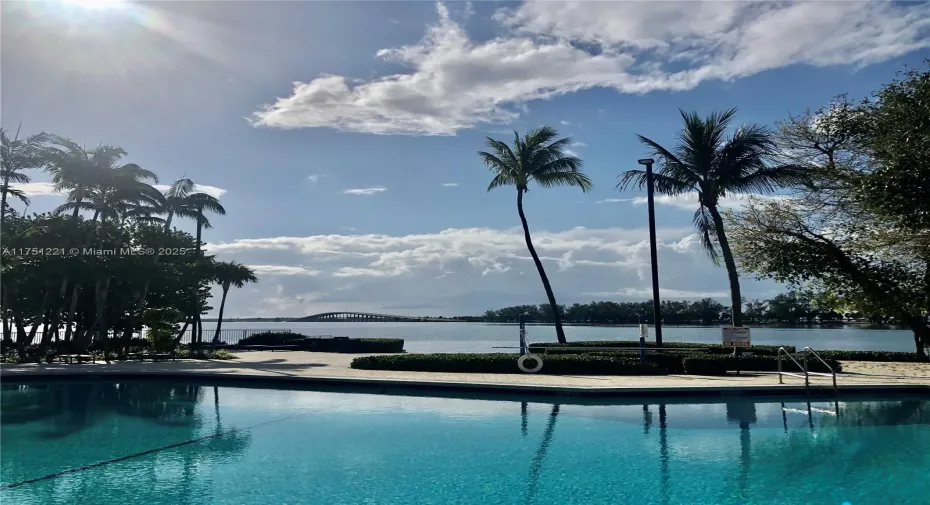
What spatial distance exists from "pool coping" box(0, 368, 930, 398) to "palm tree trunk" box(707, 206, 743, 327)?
831 centimetres

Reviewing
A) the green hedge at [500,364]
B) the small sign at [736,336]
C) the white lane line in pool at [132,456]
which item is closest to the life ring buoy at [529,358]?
the green hedge at [500,364]

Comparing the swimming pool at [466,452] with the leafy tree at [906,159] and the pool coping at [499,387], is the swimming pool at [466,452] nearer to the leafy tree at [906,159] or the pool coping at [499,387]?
the pool coping at [499,387]

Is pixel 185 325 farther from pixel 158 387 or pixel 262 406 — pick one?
pixel 262 406

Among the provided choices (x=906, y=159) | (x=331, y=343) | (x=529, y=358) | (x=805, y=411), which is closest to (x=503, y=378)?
(x=529, y=358)

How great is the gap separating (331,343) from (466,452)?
69.7 feet

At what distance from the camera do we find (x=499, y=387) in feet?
48.8

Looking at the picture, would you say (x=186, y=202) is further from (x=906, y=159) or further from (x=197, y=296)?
(x=906, y=159)

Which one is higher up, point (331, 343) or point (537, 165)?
point (537, 165)

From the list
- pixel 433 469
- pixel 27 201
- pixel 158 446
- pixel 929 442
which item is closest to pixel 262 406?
pixel 158 446

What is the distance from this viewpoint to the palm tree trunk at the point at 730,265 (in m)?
22.3

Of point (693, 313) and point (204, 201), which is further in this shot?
point (693, 313)

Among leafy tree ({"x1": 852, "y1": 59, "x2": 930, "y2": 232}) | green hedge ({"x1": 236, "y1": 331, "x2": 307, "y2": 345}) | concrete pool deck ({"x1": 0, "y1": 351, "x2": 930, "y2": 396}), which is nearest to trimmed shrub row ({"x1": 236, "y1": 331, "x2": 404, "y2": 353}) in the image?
green hedge ({"x1": 236, "y1": 331, "x2": 307, "y2": 345})

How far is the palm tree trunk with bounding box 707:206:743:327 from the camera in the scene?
22312 millimetres

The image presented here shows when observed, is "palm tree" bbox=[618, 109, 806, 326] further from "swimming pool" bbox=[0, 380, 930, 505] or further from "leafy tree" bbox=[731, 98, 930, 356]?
"swimming pool" bbox=[0, 380, 930, 505]
